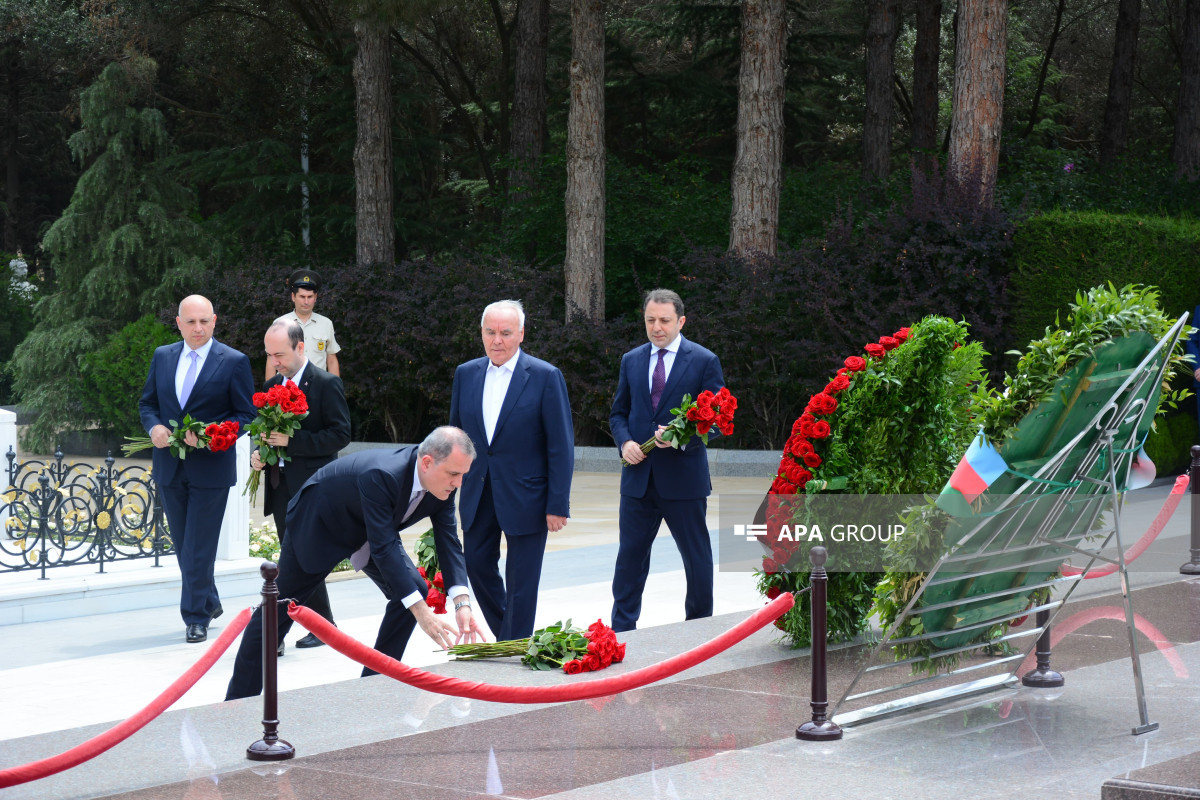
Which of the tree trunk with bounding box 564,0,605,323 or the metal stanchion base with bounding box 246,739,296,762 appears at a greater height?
the tree trunk with bounding box 564,0,605,323

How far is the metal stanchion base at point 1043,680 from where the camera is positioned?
6.05 metres

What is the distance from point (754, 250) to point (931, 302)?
9.99 ft

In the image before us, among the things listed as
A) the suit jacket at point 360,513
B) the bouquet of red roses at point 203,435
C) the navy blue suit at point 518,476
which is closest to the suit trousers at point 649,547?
the navy blue suit at point 518,476

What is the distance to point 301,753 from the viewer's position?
198 inches

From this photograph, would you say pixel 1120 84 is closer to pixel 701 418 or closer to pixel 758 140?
pixel 758 140

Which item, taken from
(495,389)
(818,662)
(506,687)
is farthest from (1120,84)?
(506,687)

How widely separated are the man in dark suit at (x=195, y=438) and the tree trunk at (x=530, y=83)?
49.0 feet

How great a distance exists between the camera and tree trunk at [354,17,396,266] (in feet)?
68.8

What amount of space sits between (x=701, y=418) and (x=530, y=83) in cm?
1708

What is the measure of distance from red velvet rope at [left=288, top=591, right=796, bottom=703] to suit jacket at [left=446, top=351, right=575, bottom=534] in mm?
1499

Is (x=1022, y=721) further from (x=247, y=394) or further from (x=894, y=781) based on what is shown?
(x=247, y=394)

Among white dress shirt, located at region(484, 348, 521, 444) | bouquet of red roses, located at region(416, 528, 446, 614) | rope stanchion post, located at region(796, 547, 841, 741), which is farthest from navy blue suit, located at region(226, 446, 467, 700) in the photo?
rope stanchion post, located at region(796, 547, 841, 741)

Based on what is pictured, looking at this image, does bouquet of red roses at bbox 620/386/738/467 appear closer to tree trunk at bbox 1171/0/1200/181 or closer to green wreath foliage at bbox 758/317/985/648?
green wreath foliage at bbox 758/317/985/648

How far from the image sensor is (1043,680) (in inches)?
239
